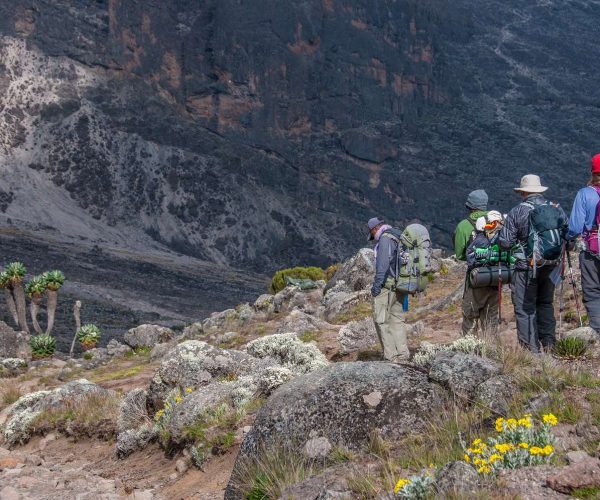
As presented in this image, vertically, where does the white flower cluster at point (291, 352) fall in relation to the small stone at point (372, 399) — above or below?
below

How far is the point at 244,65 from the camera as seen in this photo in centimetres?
18112

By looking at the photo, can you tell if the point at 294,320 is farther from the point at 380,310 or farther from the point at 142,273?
the point at 142,273

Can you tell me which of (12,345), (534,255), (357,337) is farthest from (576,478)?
(12,345)

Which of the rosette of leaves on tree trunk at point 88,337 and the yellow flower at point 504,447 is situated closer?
the yellow flower at point 504,447

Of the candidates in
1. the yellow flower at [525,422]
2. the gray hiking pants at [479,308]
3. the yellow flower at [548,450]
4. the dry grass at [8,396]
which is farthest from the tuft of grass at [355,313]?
the yellow flower at [548,450]

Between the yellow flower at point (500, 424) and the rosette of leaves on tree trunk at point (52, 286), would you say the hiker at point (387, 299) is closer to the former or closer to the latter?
the yellow flower at point (500, 424)

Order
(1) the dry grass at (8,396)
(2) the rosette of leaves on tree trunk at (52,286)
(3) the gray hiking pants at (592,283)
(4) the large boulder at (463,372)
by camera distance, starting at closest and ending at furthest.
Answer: (4) the large boulder at (463,372) → (3) the gray hiking pants at (592,283) → (1) the dry grass at (8,396) → (2) the rosette of leaves on tree trunk at (52,286)

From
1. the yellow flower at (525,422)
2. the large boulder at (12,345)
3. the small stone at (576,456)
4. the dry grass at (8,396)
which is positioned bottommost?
the large boulder at (12,345)

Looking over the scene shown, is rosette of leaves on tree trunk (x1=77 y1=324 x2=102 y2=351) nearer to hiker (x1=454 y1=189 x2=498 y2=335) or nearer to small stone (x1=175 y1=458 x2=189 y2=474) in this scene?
hiker (x1=454 y1=189 x2=498 y2=335)

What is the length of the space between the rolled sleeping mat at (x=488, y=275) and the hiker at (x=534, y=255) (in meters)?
0.22

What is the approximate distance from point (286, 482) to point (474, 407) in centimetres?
147

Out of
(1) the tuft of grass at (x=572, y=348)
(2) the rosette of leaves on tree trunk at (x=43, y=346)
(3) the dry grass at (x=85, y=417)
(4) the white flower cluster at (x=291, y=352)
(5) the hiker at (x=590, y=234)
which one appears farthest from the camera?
(2) the rosette of leaves on tree trunk at (x=43, y=346)

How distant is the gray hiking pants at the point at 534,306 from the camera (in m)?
9.14

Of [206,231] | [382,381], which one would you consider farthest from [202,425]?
[206,231]
